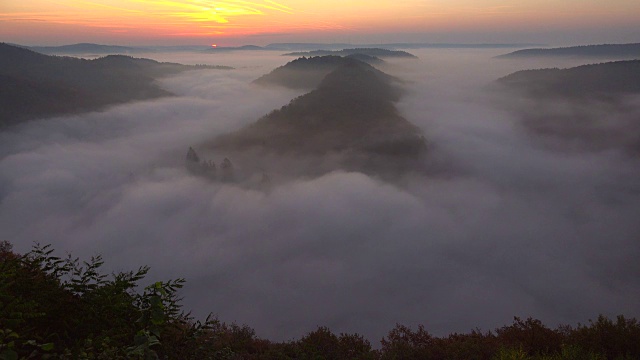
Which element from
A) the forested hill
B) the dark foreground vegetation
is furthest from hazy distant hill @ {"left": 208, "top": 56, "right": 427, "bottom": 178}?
the dark foreground vegetation

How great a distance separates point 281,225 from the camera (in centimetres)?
14388

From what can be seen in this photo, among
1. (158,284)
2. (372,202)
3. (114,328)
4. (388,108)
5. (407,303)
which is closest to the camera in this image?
(158,284)

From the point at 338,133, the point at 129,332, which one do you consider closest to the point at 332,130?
the point at 338,133

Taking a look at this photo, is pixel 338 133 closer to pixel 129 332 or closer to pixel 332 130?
pixel 332 130

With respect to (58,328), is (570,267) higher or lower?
lower

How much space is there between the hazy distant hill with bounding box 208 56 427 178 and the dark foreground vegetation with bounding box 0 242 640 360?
15450cm

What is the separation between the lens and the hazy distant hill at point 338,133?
575ft

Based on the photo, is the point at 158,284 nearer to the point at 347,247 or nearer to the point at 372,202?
the point at 347,247

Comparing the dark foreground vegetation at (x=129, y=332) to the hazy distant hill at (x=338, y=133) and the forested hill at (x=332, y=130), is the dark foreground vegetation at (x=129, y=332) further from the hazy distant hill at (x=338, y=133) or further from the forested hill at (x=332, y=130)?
the forested hill at (x=332, y=130)

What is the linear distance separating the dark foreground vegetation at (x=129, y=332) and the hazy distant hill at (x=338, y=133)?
15450cm

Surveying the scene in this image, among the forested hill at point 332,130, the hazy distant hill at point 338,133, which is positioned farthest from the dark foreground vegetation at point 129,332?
the forested hill at point 332,130

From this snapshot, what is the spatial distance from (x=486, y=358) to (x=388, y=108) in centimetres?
Result: 18458

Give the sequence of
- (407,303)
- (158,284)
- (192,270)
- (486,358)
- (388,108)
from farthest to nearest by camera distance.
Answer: (388,108) < (192,270) < (407,303) < (486,358) < (158,284)

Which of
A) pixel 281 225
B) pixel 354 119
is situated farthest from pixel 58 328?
pixel 354 119
